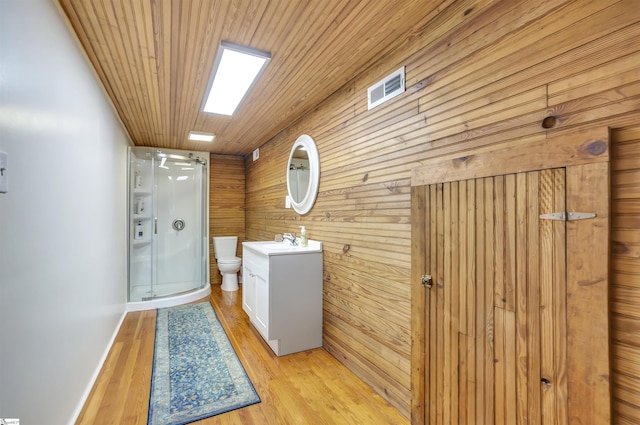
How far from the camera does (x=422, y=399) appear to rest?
1.70 meters

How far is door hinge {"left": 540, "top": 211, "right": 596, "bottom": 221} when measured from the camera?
41.9 inches

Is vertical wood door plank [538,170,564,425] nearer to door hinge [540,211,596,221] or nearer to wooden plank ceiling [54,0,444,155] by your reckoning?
door hinge [540,211,596,221]

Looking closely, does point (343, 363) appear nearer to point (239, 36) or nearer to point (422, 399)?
point (422, 399)

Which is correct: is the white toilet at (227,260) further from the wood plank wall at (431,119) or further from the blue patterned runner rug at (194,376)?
the wood plank wall at (431,119)

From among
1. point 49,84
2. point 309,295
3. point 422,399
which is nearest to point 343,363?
point 309,295

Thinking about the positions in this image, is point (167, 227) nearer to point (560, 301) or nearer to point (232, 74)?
point (232, 74)

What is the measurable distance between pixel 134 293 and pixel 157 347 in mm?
1652

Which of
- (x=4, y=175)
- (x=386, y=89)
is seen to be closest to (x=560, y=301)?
(x=386, y=89)

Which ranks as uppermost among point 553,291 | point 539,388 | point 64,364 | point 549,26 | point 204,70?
point 204,70

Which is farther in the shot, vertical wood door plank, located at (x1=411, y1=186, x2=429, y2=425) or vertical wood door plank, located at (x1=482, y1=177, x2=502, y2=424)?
vertical wood door plank, located at (x1=411, y1=186, x2=429, y2=425)

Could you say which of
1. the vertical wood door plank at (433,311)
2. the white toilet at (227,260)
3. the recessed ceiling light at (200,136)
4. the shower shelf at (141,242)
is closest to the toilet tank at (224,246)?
the white toilet at (227,260)

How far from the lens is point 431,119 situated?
1.72 metres

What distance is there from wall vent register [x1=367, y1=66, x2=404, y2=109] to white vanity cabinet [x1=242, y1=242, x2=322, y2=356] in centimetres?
141

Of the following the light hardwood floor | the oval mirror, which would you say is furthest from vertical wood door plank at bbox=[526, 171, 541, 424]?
the oval mirror
